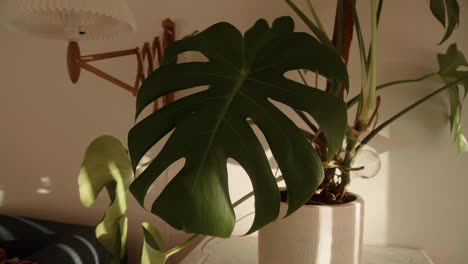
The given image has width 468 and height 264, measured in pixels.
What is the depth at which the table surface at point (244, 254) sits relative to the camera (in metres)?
0.96

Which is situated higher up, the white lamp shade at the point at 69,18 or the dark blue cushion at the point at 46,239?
A: the white lamp shade at the point at 69,18

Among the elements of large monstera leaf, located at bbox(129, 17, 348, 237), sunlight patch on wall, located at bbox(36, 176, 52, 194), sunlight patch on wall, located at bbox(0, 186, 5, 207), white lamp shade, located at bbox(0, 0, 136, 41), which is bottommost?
sunlight patch on wall, located at bbox(0, 186, 5, 207)

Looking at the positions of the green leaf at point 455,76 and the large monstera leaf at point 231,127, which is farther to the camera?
the green leaf at point 455,76

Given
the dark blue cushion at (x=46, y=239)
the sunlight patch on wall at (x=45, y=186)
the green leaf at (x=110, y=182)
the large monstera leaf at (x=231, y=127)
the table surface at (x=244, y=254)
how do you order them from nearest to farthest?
the large monstera leaf at (x=231, y=127), the green leaf at (x=110, y=182), the table surface at (x=244, y=254), the dark blue cushion at (x=46, y=239), the sunlight patch on wall at (x=45, y=186)

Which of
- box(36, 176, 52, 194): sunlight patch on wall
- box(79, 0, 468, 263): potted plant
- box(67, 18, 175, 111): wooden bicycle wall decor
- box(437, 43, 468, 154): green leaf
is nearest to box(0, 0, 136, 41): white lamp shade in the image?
box(67, 18, 175, 111): wooden bicycle wall decor

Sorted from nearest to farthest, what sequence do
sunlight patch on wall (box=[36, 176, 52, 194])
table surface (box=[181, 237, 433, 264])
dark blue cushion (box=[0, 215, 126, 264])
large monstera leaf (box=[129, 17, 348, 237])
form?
large monstera leaf (box=[129, 17, 348, 237]) < table surface (box=[181, 237, 433, 264]) < dark blue cushion (box=[0, 215, 126, 264]) < sunlight patch on wall (box=[36, 176, 52, 194])

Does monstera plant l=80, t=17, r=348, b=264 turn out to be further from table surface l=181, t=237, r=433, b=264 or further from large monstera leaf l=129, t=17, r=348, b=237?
table surface l=181, t=237, r=433, b=264

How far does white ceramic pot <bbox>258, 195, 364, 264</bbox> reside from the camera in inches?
25.0

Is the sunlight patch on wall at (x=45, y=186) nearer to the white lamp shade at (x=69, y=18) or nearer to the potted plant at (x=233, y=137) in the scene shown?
the white lamp shade at (x=69, y=18)

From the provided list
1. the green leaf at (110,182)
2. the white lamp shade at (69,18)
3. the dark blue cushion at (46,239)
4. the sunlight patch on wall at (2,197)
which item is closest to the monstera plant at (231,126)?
the green leaf at (110,182)

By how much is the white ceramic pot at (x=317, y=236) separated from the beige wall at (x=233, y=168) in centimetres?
49

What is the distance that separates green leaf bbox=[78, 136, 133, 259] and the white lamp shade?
0.42 metres

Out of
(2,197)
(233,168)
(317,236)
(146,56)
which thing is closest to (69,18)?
(146,56)

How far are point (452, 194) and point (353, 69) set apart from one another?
0.50 meters
